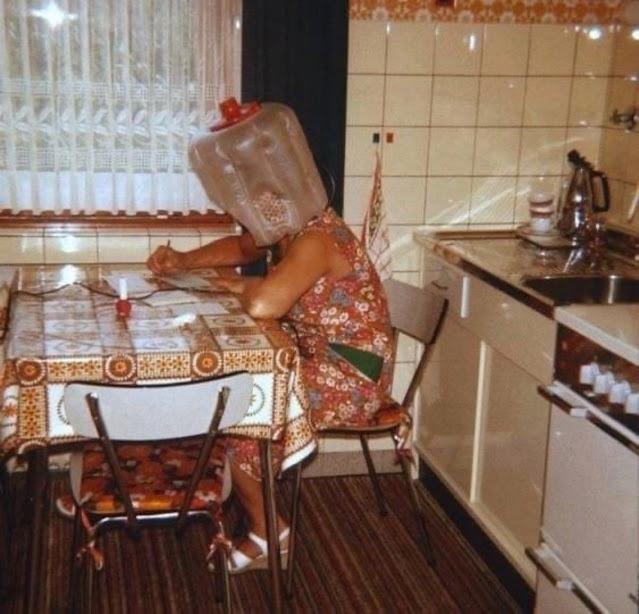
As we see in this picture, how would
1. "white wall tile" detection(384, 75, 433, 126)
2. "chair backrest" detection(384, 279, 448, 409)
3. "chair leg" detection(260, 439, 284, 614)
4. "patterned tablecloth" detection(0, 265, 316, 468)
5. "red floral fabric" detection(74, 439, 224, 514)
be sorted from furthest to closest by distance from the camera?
"white wall tile" detection(384, 75, 433, 126), "chair backrest" detection(384, 279, 448, 409), "chair leg" detection(260, 439, 284, 614), "red floral fabric" detection(74, 439, 224, 514), "patterned tablecloth" detection(0, 265, 316, 468)

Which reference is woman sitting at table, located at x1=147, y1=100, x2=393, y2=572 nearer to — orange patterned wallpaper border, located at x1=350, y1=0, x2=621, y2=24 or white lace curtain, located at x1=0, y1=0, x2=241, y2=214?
white lace curtain, located at x1=0, y1=0, x2=241, y2=214

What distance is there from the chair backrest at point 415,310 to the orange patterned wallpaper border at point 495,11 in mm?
853

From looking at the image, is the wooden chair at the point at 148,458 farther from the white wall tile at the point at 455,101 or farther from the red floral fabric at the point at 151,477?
the white wall tile at the point at 455,101

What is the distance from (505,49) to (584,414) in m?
1.48

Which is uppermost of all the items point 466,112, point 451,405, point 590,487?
point 466,112

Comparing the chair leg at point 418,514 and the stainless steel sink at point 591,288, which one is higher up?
the stainless steel sink at point 591,288

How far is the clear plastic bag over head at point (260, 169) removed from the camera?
2.43 meters

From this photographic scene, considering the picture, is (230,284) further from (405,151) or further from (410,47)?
(410,47)

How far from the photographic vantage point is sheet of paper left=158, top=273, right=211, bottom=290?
2.64 meters

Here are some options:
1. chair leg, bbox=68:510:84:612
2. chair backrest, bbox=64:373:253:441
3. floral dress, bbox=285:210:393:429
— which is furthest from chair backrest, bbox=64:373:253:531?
floral dress, bbox=285:210:393:429

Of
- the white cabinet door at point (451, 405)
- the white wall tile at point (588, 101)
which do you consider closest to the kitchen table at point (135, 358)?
the white cabinet door at point (451, 405)

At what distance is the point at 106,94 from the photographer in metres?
2.97

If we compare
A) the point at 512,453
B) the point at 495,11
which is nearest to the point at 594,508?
the point at 512,453

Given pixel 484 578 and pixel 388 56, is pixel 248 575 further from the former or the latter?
pixel 388 56
